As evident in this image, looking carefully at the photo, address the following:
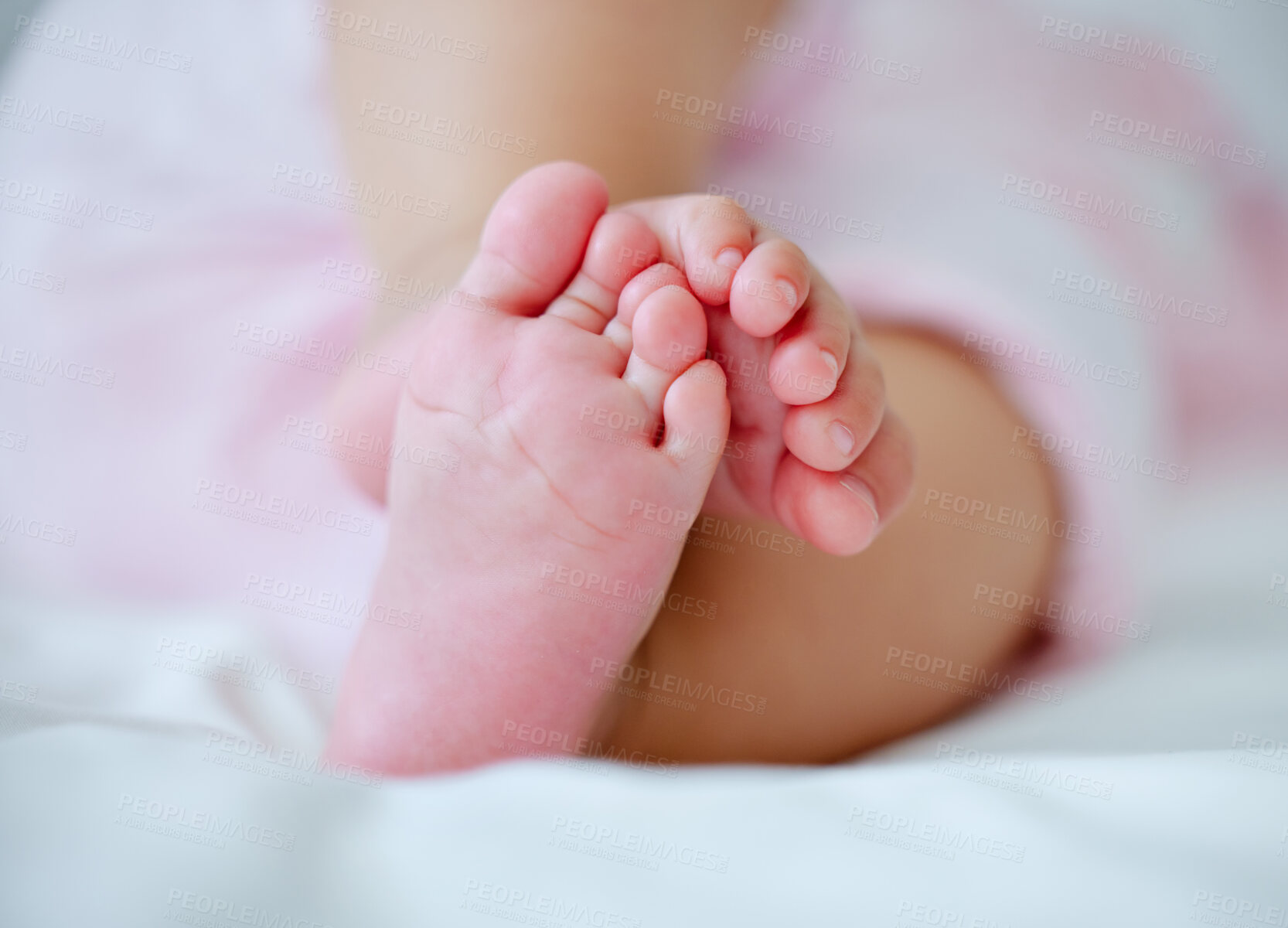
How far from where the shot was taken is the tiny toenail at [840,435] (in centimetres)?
58

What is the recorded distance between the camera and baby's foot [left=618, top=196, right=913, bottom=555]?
1.87ft

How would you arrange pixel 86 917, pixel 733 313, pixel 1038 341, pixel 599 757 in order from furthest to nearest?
pixel 1038 341 < pixel 599 757 < pixel 733 313 < pixel 86 917

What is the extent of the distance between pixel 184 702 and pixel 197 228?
585mm

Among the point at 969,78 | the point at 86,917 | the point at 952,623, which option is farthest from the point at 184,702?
the point at 969,78

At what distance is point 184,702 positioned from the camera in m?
0.65

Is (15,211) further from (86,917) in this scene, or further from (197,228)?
(86,917)
